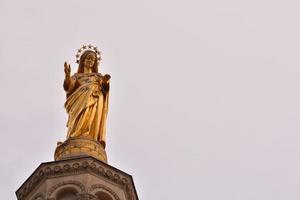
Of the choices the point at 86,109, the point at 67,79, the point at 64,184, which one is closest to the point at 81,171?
the point at 64,184

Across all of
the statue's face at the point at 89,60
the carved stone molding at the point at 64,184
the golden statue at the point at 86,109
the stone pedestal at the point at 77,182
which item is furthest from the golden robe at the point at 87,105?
the carved stone molding at the point at 64,184

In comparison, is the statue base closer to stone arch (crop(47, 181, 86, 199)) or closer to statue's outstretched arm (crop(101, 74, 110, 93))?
stone arch (crop(47, 181, 86, 199))

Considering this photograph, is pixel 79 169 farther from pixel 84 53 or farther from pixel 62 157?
pixel 84 53

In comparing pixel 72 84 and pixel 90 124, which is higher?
pixel 72 84

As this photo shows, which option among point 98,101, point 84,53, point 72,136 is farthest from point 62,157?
point 84,53

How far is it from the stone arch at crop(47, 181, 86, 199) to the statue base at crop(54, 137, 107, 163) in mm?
1229

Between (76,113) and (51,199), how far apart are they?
13.5 feet

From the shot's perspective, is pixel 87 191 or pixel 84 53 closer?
pixel 87 191

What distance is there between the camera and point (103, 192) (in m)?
19.4

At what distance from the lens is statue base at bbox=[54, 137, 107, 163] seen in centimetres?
2067

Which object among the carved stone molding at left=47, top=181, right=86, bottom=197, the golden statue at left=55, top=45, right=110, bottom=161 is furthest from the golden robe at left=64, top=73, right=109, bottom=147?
the carved stone molding at left=47, top=181, right=86, bottom=197

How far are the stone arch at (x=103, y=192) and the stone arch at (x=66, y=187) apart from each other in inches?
10.9

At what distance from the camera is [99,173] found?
64.5ft

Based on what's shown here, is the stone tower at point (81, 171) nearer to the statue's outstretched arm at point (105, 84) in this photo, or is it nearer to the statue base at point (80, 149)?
the statue base at point (80, 149)
